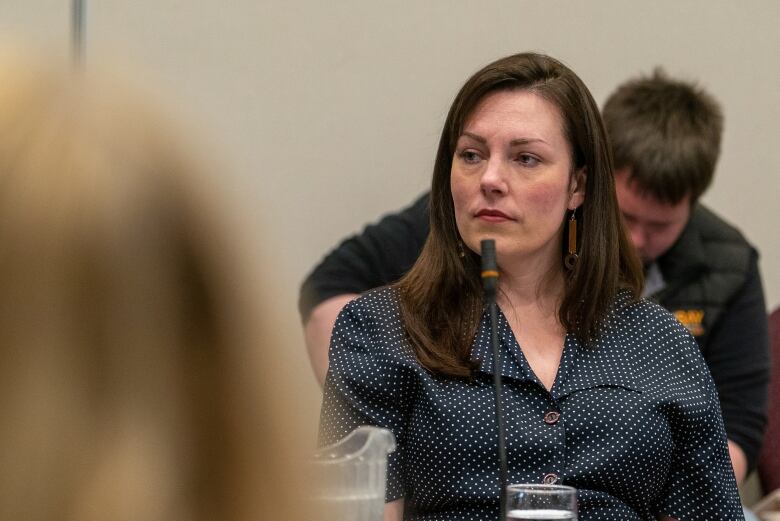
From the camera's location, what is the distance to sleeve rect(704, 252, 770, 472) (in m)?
2.89

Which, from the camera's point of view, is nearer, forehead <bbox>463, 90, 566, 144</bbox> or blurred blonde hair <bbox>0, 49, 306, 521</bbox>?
blurred blonde hair <bbox>0, 49, 306, 521</bbox>

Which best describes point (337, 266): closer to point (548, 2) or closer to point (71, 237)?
point (548, 2)

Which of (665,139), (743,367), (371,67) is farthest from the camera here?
(371,67)

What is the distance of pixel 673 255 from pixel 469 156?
3.34 ft

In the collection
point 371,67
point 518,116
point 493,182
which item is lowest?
point 493,182

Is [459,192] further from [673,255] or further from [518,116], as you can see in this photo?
[673,255]

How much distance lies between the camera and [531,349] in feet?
6.81

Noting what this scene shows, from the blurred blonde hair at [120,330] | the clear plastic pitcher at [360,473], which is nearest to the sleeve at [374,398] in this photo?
the clear plastic pitcher at [360,473]

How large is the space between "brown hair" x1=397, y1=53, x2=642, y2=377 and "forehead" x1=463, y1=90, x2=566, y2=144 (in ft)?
0.04

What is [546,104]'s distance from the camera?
6.98ft

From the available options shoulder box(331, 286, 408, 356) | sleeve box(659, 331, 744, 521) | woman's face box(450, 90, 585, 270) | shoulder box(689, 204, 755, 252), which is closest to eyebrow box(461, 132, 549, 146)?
woman's face box(450, 90, 585, 270)

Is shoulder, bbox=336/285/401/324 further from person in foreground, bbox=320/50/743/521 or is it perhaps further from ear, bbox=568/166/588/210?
ear, bbox=568/166/588/210

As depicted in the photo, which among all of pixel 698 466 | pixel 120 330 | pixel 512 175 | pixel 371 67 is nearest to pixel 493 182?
pixel 512 175

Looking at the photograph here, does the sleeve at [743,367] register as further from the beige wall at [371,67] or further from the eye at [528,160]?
the eye at [528,160]
